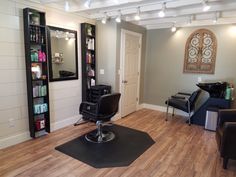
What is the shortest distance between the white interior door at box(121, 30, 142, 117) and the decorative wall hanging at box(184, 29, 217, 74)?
128cm

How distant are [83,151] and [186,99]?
273cm

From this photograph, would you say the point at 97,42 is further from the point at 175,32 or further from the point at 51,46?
the point at 175,32

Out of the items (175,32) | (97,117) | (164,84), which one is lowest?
(97,117)

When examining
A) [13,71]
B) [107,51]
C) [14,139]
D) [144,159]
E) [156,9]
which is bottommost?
[144,159]

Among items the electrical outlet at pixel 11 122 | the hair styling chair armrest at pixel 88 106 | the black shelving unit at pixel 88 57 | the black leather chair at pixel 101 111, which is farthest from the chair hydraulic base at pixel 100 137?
the electrical outlet at pixel 11 122

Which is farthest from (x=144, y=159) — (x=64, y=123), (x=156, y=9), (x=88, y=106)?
(x=156, y=9)

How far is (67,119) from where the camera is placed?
3.90 metres

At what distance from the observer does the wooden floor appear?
7.64ft

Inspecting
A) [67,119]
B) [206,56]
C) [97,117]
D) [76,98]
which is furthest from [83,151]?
[206,56]

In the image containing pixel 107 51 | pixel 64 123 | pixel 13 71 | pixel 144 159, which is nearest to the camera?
pixel 144 159

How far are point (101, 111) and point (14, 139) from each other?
5.05ft

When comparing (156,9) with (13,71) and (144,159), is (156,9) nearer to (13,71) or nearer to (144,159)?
(144,159)

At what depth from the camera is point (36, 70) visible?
3.11 m

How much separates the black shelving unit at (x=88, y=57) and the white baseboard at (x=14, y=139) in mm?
1420
